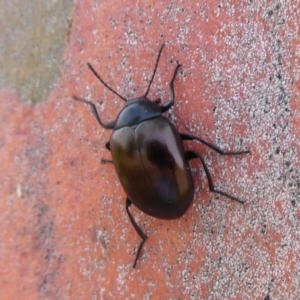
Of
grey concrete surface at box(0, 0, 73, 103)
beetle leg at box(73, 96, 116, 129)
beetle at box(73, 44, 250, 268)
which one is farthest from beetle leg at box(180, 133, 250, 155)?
grey concrete surface at box(0, 0, 73, 103)

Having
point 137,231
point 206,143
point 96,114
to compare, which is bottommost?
point 137,231

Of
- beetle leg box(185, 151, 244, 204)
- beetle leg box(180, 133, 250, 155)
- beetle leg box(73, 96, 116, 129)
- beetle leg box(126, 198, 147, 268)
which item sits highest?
beetle leg box(180, 133, 250, 155)

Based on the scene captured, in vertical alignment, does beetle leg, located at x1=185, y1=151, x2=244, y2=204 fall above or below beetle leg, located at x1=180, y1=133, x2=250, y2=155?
below

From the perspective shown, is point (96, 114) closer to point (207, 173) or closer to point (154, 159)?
point (154, 159)

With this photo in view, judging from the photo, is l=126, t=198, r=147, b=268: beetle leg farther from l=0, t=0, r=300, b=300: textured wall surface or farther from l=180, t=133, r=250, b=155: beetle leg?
l=180, t=133, r=250, b=155: beetle leg

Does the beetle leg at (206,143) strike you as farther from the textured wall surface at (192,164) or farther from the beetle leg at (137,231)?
the beetle leg at (137,231)

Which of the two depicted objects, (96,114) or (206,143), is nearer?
(206,143)

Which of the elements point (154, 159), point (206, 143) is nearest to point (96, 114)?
point (154, 159)
